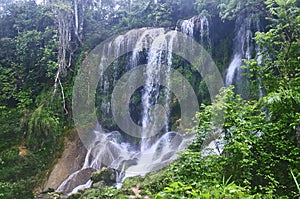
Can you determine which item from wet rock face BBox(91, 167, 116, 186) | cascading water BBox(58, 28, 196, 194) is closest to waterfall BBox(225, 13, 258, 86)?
cascading water BBox(58, 28, 196, 194)

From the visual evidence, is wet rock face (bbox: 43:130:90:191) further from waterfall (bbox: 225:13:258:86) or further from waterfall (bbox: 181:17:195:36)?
waterfall (bbox: 181:17:195:36)

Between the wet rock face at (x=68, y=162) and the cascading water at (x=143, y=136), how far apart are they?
30 centimetres

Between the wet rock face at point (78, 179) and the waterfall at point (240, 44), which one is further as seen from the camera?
the waterfall at point (240, 44)

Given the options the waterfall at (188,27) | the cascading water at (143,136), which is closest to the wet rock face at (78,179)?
the cascading water at (143,136)

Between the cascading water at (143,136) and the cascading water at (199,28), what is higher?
the cascading water at (199,28)

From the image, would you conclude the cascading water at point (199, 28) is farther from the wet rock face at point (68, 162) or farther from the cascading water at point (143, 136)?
the wet rock face at point (68, 162)

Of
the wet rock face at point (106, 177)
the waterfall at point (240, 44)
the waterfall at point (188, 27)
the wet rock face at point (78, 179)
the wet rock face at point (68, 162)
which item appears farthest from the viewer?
the waterfall at point (188, 27)

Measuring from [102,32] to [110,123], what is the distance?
5254 millimetres

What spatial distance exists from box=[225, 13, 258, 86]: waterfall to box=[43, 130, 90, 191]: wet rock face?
6009mm

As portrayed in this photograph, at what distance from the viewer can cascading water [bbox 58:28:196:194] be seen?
868cm

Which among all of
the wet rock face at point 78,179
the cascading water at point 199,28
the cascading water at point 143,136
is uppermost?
the cascading water at point 199,28

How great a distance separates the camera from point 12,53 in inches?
549

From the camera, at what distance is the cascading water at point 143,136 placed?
8.68 meters

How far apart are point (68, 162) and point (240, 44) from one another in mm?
7632
